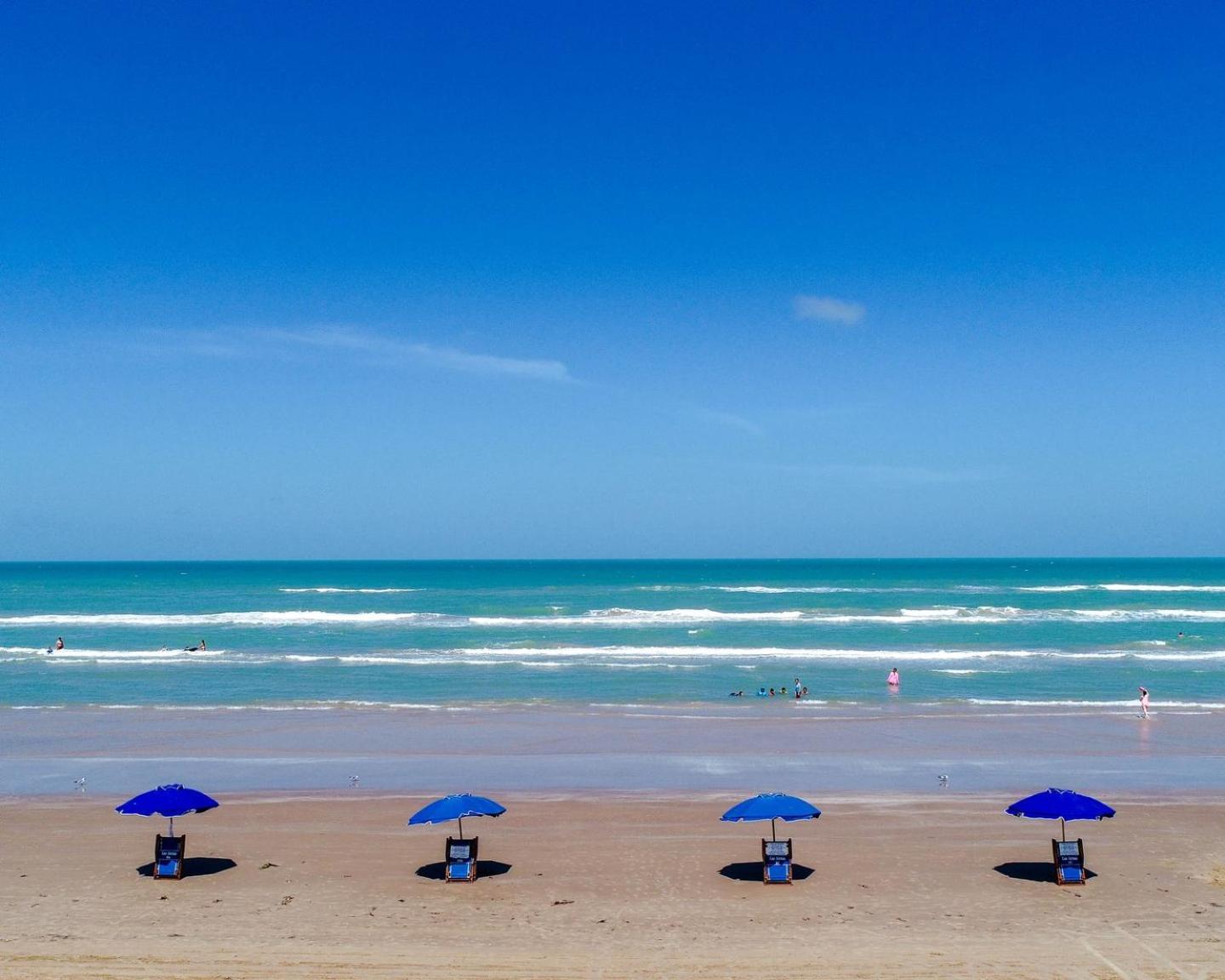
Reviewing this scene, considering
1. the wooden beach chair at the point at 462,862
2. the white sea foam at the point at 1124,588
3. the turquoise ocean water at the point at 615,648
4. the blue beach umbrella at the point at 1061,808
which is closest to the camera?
the blue beach umbrella at the point at 1061,808

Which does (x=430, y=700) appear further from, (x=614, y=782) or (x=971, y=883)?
(x=971, y=883)

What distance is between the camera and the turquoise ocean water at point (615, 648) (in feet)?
99.8

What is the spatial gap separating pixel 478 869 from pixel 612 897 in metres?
2.15

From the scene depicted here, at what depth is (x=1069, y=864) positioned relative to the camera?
12641 mm

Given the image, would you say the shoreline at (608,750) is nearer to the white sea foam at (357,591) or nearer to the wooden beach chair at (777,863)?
the wooden beach chair at (777,863)

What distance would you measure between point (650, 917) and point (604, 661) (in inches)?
1058

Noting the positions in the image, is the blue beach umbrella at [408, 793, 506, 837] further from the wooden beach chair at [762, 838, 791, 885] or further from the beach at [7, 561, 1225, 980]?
the wooden beach chair at [762, 838, 791, 885]

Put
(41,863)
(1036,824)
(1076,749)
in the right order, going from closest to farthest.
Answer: (41,863) < (1036,824) < (1076,749)

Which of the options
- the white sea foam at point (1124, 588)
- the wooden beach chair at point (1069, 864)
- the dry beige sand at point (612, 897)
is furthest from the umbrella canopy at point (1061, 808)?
the white sea foam at point (1124, 588)

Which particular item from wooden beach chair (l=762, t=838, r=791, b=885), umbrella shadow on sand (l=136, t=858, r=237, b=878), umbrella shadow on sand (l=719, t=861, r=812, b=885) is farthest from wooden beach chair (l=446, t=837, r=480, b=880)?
wooden beach chair (l=762, t=838, r=791, b=885)

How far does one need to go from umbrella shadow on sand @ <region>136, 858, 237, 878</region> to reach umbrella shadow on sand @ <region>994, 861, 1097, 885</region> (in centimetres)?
1039

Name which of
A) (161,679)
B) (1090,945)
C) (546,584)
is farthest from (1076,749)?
(546,584)

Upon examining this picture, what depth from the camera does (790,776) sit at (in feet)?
62.0

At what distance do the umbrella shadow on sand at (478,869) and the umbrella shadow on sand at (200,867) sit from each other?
8.65 feet
